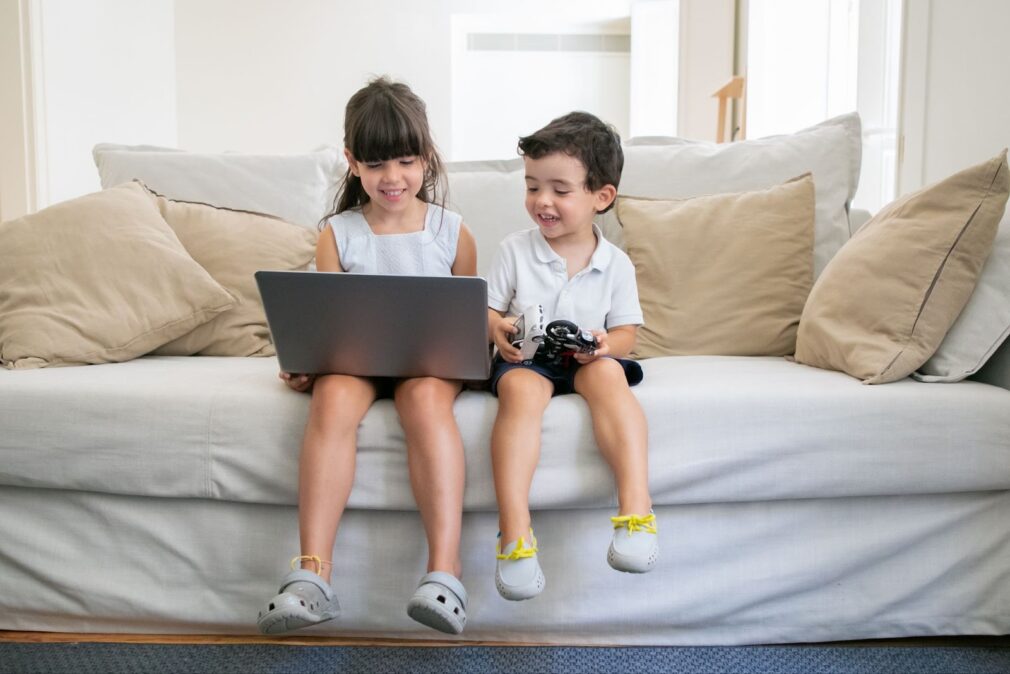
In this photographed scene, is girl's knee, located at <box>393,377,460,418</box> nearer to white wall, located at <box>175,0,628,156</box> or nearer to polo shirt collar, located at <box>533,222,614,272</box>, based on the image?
polo shirt collar, located at <box>533,222,614,272</box>

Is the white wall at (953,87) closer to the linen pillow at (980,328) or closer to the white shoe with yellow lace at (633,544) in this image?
the linen pillow at (980,328)

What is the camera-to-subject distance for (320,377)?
1489mm

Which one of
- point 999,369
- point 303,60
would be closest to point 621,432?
point 999,369

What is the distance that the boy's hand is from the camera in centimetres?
153

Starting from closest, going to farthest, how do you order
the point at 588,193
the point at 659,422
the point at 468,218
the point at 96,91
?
1. the point at 659,422
2. the point at 588,193
3. the point at 468,218
4. the point at 96,91

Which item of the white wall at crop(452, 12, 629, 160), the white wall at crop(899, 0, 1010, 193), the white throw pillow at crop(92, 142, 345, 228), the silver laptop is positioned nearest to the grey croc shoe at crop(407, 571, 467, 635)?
the silver laptop

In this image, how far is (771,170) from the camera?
2.09m

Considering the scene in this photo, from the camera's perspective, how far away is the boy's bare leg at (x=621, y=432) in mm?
1336

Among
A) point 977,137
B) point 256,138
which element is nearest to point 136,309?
point 977,137

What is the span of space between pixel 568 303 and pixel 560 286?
0.04 m

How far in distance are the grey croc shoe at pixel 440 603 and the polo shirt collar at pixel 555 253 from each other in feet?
2.07

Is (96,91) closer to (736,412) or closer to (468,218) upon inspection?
(468,218)

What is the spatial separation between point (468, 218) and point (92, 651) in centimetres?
116

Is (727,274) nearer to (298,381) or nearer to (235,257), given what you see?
(298,381)
